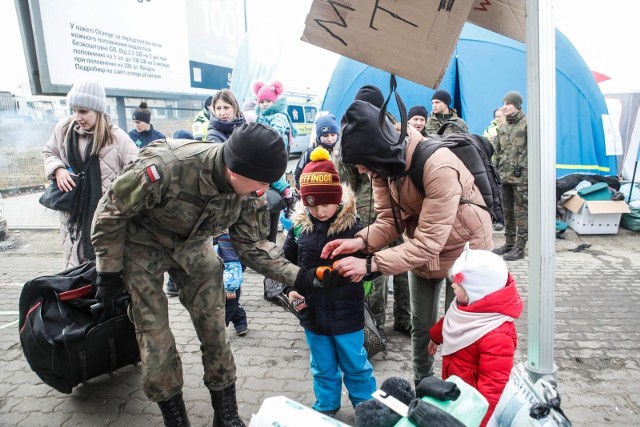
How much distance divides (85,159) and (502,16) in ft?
9.35

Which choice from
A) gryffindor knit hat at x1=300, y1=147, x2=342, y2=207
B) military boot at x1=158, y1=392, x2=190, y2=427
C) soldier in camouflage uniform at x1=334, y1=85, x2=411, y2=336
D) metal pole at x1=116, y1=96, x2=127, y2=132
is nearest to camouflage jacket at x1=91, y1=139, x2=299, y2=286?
gryffindor knit hat at x1=300, y1=147, x2=342, y2=207

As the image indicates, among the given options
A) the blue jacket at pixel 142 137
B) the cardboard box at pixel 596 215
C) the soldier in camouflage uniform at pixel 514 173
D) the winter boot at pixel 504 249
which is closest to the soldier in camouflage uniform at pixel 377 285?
the soldier in camouflage uniform at pixel 514 173

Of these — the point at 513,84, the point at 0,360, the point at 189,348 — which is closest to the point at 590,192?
the point at 513,84

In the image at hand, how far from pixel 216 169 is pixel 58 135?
77.3 inches

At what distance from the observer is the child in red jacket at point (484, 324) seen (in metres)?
1.78

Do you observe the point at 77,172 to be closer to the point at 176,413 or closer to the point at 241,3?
the point at 176,413

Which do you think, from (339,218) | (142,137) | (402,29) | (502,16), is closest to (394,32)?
(402,29)

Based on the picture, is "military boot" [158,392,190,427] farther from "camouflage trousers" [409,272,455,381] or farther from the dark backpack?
the dark backpack

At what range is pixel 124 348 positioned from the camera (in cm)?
270

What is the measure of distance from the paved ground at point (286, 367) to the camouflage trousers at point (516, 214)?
2.84 ft

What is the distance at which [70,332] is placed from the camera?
2.44 meters

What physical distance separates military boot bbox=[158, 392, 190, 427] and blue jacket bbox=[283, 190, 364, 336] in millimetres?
791

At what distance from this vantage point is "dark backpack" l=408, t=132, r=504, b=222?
2.07m

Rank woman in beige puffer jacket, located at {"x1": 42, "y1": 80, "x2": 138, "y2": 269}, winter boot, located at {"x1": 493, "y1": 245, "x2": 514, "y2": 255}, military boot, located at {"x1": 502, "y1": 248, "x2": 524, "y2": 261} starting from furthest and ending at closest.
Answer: winter boot, located at {"x1": 493, "y1": 245, "x2": 514, "y2": 255}, military boot, located at {"x1": 502, "y1": 248, "x2": 524, "y2": 261}, woman in beige puffer jacket, located at {"x1": 42, "y1": 80, "x2": 138, "y2": 269}
